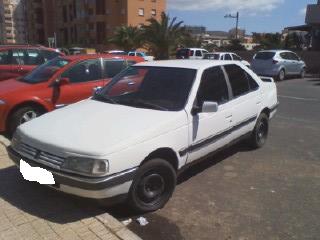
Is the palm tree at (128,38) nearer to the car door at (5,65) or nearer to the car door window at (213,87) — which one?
the car door at (5,65)

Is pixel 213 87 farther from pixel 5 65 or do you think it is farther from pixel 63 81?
pixel 5 65

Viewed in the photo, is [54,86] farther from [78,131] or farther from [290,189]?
[290,189]

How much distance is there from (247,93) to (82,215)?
327 cm

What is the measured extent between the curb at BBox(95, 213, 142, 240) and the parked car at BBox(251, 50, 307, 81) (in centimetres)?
1742

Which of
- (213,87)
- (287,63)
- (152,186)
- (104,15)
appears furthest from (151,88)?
(104,15)

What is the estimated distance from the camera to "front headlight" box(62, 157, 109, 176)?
3.70m

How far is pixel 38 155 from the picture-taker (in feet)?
13.4

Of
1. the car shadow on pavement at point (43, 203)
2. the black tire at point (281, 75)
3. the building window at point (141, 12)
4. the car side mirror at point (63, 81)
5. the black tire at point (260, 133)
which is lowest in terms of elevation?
the black tire at point (281, 75)

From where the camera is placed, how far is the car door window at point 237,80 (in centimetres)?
575

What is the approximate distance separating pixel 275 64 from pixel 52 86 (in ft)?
49.1

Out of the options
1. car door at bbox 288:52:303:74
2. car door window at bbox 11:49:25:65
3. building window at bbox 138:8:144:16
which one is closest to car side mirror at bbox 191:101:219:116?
car door window at bbox 11:49:25:65

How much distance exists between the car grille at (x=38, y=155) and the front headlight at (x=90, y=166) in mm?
172

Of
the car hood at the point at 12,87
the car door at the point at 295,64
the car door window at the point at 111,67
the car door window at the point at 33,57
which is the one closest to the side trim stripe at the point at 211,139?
the car door window at the point at 111,67

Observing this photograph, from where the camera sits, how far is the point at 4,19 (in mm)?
95562
